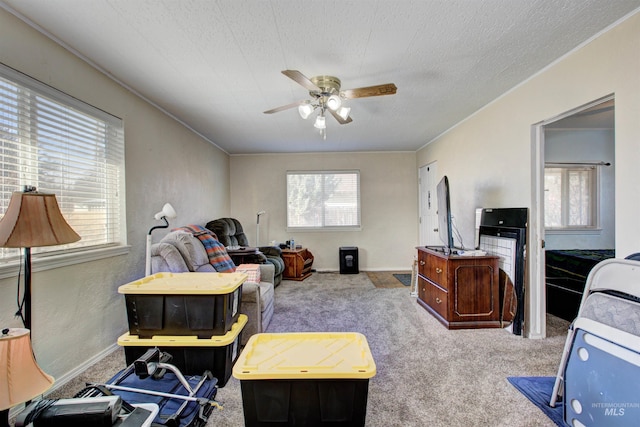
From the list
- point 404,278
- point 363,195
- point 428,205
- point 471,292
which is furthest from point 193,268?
point 428,205

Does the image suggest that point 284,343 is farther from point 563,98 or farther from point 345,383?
point 563,98

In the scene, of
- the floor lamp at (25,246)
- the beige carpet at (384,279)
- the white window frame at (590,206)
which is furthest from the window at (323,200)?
the floor lamp at (25,246)

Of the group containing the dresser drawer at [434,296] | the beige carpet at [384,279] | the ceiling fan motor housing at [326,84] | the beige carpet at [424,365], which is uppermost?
the ceiling fan motor housing at [326,84]

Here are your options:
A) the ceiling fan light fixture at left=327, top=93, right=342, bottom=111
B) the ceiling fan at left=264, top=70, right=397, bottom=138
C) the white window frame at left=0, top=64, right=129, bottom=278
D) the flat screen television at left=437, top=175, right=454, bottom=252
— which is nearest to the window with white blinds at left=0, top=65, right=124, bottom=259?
the white window frame at left=0, top=64, right=129, bottom=278

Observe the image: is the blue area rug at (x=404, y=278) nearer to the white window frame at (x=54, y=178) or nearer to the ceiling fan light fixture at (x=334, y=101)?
the ceiling fan light fixture at (x=334, y=101)

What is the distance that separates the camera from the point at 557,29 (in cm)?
187

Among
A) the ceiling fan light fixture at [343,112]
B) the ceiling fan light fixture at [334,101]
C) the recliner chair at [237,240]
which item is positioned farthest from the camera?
the recliner chair at [237,240]

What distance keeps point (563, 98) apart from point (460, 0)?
1357 millimetres

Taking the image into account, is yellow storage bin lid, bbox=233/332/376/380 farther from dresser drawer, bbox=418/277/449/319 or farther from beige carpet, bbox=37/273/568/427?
dresser drawer, bbox=418/277/449/319

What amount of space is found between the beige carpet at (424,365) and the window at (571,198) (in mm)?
1817

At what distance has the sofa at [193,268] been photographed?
2473 millimetres

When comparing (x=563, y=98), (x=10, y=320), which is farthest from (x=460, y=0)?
(x=10, y=320)

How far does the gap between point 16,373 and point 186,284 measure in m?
0.88

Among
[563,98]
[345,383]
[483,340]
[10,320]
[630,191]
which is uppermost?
[563,98]
